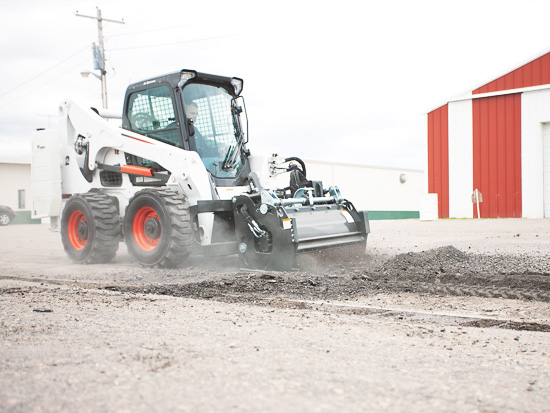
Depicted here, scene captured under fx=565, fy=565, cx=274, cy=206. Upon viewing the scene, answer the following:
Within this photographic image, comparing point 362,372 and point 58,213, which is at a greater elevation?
point 58,213

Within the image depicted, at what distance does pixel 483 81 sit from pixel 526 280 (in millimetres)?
15158

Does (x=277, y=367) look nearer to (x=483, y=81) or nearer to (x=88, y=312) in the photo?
(x=88, y=312)

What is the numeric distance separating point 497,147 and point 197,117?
13.6m

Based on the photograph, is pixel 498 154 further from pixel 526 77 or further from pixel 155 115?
pixel 155 115

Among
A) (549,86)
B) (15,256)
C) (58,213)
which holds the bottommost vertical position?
(15,256)

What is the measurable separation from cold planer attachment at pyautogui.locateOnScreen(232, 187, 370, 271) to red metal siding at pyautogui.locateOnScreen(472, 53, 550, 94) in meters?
13.2

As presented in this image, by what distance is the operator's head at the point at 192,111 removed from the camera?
8750 mm

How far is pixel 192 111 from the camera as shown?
29.0ft

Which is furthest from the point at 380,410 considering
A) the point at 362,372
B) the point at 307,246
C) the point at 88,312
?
→ the point at 307,246

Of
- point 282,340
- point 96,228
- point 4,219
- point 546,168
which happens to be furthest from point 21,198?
point 282,340

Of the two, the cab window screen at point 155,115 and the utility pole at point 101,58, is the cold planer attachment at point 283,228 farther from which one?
the utility pole at point 101,58

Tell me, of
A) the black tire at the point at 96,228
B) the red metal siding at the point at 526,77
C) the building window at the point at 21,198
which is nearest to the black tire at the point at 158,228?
the black tire at the point at 96,228

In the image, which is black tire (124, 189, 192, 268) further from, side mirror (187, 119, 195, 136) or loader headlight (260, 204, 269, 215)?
loader headlight (260, 204, 269, 215)

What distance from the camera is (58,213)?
10.5 metres
